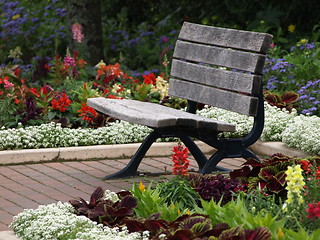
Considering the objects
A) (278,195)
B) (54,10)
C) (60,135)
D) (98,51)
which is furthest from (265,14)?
(278,195)

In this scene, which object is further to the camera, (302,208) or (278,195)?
(278,195)

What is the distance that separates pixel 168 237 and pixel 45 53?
373 inches

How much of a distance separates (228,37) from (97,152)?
1610mm

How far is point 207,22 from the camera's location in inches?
506

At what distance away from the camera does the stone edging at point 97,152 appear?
22.2ft

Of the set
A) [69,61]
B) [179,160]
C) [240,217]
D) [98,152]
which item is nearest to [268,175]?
[179,160]

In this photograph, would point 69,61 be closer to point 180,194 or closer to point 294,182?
point 180,194

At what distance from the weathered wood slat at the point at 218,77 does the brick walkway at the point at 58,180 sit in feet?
2.56

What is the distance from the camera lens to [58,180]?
20.3 feet

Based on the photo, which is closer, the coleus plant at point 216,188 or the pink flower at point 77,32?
the coleus plant at point 216,188

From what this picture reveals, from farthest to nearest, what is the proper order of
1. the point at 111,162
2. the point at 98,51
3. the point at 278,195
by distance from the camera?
the point at 98,51, the point at 111,162, the point at 278,195

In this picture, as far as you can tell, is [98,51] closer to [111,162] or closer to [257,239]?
[111,162]

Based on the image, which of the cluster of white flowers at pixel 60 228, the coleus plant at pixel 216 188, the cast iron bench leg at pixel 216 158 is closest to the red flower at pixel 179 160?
the coleus plant at pixel 216 188

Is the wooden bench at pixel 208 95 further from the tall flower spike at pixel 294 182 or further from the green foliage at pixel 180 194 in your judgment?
the tall flower spike at pixel 294 182
